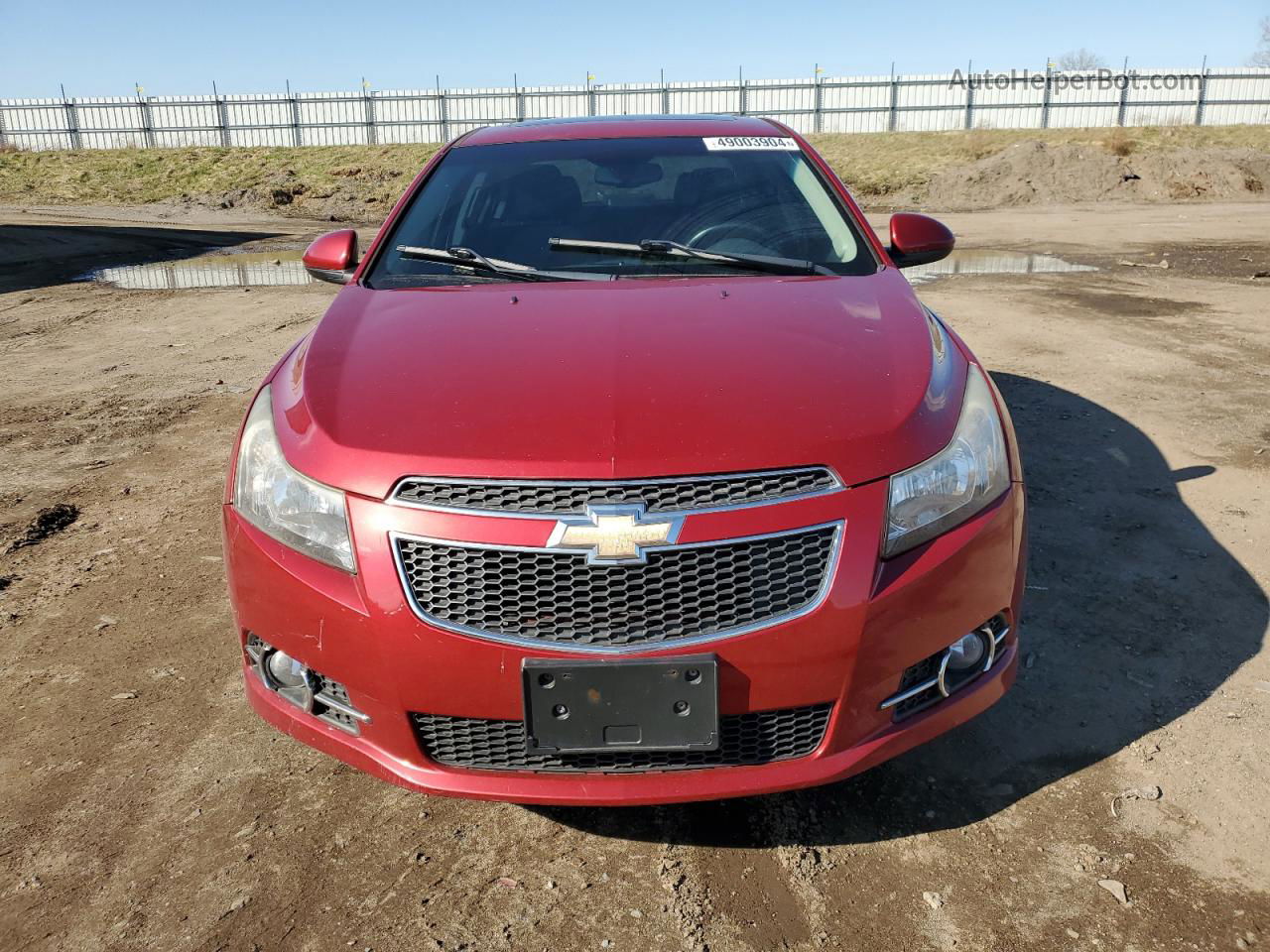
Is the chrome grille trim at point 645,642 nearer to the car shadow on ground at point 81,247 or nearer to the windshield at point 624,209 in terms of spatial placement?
the windshield at point 624,209

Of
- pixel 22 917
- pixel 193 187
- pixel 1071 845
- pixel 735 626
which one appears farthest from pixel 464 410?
pixel 193 187

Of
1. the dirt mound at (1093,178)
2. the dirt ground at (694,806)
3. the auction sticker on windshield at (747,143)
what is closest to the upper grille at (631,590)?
the dirt ground at (694,806)

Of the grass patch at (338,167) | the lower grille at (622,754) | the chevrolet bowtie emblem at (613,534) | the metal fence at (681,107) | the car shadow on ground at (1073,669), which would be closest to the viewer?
the chevrolet bowtie emblem at (613,534)

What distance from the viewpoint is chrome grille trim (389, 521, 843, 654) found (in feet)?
5.93

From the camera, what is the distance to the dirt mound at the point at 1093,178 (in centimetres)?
2331

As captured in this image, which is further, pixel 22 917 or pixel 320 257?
pixel 320 257

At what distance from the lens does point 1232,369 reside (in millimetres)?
5977

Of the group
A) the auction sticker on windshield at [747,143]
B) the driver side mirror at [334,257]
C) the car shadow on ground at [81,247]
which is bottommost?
the car shadow on ground at [81,247]

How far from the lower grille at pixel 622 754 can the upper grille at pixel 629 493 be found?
42cm

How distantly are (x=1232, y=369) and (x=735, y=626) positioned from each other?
215 inches

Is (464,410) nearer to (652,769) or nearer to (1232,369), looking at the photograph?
(652,769)

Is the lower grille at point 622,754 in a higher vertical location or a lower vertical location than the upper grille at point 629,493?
lower

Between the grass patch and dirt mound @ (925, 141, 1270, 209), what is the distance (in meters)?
1.49

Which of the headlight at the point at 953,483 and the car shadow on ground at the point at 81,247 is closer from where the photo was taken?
the headlight at the point at 953,483
